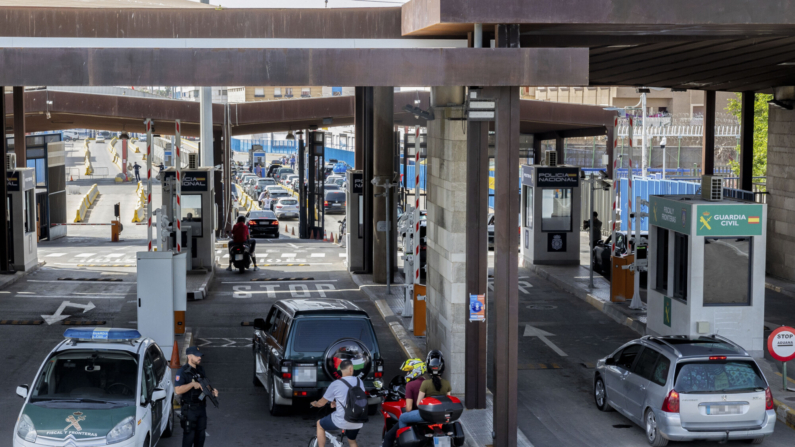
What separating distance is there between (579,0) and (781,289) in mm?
15800

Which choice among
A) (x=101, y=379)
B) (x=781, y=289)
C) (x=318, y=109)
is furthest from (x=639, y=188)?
(x=101, y=379)

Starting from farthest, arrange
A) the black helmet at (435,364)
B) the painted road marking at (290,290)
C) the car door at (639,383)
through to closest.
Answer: the painted road marking at (290,290)
the car door at (639,383)
the black helmet at (435,364)

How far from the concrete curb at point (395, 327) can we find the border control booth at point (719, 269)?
197 inches

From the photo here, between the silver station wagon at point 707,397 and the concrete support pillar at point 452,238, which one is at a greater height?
the concrete support pillar at point 452,238

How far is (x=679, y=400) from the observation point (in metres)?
11.9

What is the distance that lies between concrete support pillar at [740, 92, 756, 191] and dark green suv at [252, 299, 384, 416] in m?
18.3

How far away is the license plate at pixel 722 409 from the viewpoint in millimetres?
11914

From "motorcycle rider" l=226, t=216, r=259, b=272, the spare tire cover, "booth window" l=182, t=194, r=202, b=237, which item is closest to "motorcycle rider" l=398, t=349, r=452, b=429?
the spare tire cover

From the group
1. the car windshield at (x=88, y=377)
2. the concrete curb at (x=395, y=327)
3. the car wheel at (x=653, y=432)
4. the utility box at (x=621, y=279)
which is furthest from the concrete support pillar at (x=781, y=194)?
the car windshield at (x=88, y=377)

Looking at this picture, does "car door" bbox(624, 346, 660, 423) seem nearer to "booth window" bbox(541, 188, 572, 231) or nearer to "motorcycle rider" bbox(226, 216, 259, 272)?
"booth window" bbox(541, 188, 572, 231)

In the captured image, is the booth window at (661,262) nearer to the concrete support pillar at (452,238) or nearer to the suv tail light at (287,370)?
the concrete support pillar at (452,238)

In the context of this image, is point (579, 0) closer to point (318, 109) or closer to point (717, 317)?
point (717, 317)

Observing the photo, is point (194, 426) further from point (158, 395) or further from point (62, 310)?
point (62, 310)

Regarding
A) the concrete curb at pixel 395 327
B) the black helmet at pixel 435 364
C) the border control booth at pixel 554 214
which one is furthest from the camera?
the border control booth at pixel 554 214
